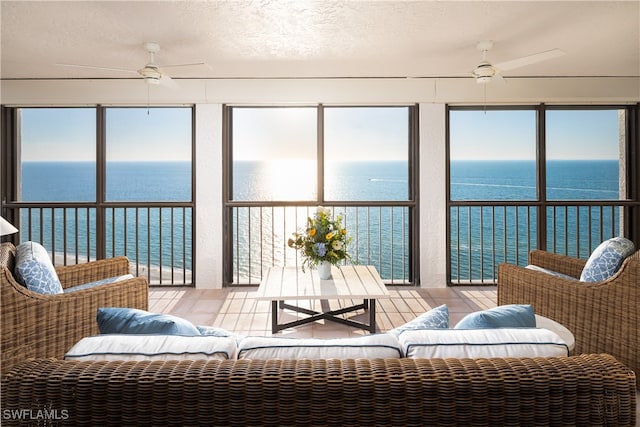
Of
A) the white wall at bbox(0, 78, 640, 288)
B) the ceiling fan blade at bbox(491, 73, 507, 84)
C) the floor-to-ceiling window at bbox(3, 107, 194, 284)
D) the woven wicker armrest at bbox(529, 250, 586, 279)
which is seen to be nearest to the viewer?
the woven wicker armrest at bbox(529, 250, 586, 279)

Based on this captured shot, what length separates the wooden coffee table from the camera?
330 cm

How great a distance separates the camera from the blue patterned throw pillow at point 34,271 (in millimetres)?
2584

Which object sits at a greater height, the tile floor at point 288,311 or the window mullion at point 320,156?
the window mullion at point 320,156

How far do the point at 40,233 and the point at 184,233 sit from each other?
1581 millimetres

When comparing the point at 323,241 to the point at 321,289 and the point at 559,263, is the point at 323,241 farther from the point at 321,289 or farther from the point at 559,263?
the point at 559,263

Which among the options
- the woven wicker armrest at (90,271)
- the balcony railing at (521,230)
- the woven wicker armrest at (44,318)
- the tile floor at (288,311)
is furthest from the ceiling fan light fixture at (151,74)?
the balcony railing at (521,230)

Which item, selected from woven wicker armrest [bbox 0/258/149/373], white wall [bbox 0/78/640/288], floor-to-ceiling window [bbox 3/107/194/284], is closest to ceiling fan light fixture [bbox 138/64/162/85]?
white wall [bbox 0/78/640/288]

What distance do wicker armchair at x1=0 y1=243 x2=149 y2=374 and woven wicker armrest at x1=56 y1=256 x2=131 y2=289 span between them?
535mm

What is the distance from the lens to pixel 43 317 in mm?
2553

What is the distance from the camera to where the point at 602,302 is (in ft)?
8.82

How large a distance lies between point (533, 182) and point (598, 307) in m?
3.09

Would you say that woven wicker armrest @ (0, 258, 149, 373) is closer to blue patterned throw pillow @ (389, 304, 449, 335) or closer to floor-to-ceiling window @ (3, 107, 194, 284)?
blue patterned throw pillow @ (389, 304, 449, 335)

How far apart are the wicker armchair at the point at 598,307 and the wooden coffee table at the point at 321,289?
41.0 inches

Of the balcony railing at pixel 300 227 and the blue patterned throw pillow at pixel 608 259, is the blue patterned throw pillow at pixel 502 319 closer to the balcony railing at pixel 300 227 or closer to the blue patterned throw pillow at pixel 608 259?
the blue patterned throw pillow at pixel 608 259
